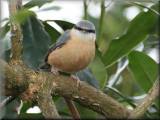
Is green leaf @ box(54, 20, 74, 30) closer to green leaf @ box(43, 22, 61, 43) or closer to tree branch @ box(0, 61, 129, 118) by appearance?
green leaf @ box(43, 22, 61, 43)

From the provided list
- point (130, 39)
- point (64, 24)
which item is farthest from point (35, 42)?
point (130, 39)

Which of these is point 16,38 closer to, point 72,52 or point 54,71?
point 54,71

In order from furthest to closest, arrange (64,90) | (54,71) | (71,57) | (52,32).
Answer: (52,32) → (71,57) → (54,71) → (64,90)

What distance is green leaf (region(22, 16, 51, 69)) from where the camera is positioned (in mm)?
2008

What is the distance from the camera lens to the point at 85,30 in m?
2.25

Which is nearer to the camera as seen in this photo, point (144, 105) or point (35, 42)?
point (144, 105)

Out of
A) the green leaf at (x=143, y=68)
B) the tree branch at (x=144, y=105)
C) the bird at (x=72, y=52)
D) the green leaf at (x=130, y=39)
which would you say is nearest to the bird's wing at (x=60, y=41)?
the bird at (x=72, y=52)

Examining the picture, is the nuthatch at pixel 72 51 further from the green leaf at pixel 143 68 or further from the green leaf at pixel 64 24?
the green leaf at pixel 143 68

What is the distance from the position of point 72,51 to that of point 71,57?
1.7 inches

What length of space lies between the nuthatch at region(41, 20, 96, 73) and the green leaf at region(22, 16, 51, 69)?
48 millimetres

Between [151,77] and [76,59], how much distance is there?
1.71 ft

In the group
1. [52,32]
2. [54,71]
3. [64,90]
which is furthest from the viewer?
[52,32]

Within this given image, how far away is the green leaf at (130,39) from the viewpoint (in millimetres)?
2297

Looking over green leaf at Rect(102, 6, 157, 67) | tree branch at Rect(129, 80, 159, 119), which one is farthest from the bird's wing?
tree branch at Rect(129, 80, 159, 119)
